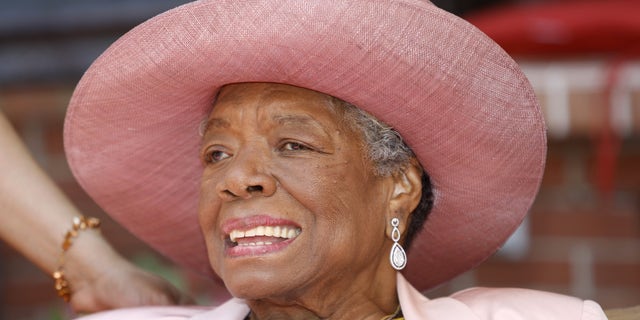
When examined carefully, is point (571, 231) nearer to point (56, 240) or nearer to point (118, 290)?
point (118, 290)

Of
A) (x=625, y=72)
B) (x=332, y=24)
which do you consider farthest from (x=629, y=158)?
(x=332, y=24)

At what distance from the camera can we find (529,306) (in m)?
3.17

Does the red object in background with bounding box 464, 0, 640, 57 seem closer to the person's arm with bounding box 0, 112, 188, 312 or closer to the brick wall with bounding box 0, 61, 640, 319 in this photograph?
the brick wall with bounding box 0, 61, 640, 319

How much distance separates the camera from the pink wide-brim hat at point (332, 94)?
2.98 metres

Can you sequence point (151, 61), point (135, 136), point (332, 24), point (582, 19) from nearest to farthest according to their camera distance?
point (332, 24), point (151, 61), point (135, 136), point (582, 19)

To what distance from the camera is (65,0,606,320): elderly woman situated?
3.01 meters

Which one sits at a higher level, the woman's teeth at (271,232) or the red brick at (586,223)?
the woman's teeth at (271,232)

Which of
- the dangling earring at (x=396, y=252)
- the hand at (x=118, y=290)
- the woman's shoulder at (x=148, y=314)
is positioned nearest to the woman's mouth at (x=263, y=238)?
the dangling earring at (x=396, y=252)

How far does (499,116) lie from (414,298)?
49 centimetres

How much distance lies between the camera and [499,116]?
10.5ft

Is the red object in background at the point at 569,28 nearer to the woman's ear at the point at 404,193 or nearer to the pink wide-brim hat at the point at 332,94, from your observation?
Answer: the pink wide-brim hat at the point at 332,94

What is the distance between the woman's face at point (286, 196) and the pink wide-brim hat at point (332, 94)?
71 mm

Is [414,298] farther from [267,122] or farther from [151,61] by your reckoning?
[151,61]

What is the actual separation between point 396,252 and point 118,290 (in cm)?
78
